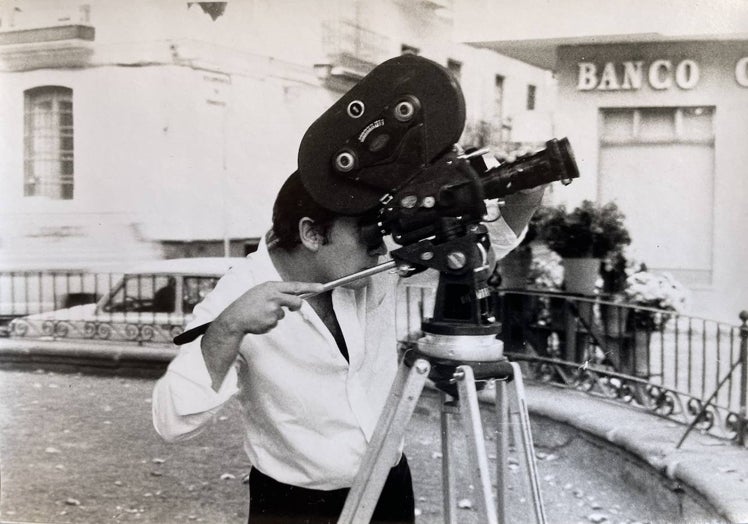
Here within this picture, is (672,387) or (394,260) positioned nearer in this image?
(394,260)

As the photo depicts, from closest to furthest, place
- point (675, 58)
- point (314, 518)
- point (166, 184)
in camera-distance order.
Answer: point (314, 518)
point (675, 58)
point (166, 184)

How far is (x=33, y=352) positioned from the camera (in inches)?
112

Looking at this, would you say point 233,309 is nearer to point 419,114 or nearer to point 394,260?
point 394,260

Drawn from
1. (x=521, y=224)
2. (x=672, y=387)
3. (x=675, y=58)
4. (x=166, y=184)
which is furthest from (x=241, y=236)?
(x=672, y=387)

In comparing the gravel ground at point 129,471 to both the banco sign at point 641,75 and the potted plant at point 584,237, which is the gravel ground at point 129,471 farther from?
the banco sign at point 641,75

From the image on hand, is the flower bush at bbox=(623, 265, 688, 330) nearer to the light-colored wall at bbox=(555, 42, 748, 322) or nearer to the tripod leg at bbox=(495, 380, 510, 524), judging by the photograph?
the light-colored wall at bbox=(555, 42, 748, 322)

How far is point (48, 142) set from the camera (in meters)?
2.71

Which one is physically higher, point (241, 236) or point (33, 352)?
point (241, 236)

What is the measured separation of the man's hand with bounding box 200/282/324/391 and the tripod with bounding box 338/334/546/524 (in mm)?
265

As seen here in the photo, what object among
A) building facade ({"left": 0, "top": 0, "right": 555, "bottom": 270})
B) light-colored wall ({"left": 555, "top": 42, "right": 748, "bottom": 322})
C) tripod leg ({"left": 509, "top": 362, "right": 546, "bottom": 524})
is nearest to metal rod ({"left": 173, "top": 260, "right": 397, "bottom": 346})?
tripod leg ({"left": 509, "top": 362, "right": 546, "bottom": 524})

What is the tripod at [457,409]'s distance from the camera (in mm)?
1434

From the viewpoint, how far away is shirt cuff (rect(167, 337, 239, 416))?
60.0 inches

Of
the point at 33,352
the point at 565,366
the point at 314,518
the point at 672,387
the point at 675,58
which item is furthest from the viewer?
the point at 565,366

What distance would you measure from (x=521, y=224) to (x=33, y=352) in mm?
1947
